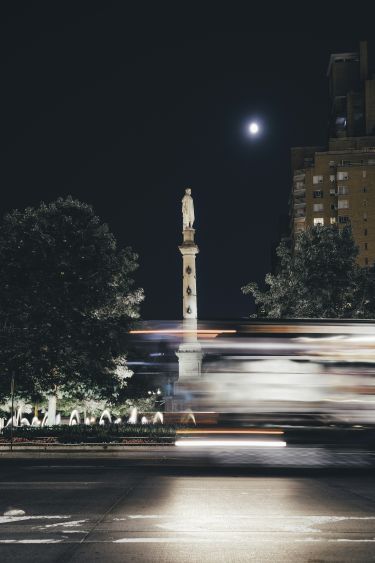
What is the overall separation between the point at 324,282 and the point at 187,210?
1049cm

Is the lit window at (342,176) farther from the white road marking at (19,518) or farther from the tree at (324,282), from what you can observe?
the white road marking at (19,518)

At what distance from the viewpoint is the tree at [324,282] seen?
5056 cm

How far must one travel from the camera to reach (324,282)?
51.3 m

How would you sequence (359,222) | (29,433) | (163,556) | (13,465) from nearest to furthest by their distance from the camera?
(163,556), (13,465), (29,433), (359,222)

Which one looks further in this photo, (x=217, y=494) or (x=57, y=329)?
(x=57, y=329)

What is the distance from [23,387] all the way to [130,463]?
15.0m

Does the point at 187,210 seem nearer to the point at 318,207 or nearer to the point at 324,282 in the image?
the point at 324,282

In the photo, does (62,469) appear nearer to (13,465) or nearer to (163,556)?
(13,465)

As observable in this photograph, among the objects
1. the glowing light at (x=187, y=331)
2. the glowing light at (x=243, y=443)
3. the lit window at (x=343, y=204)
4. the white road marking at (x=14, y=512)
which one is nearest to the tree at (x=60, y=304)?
the glowing light at (x=187, y=331)

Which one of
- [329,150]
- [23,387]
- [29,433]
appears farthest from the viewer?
[329,150]

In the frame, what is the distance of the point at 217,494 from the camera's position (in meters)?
13.9

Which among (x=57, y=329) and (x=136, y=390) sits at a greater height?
(x=57, y=329)

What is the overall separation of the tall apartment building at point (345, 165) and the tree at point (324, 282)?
5677 centimetres

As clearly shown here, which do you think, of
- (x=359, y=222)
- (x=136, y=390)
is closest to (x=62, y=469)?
(x=136, y=390)
